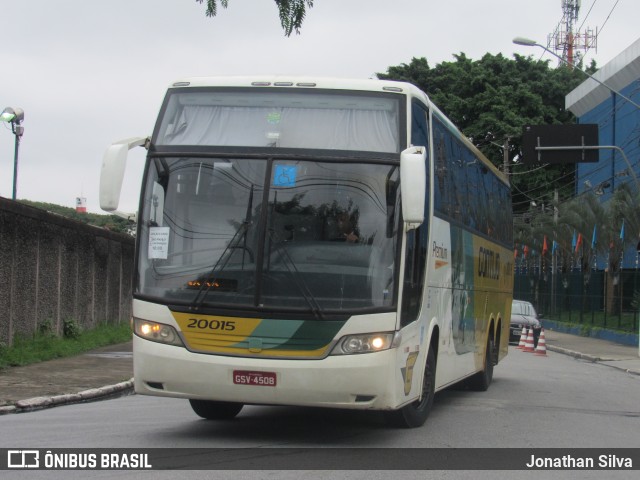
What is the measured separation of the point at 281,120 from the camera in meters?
8.99

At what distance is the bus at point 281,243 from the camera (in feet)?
27.2

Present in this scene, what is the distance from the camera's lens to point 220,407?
407 inches

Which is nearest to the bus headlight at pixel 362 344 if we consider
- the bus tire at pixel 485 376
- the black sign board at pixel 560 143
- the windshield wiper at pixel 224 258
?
the windshield wiper at pixel 224 258

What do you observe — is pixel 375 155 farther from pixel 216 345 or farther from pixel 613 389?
pixel 613 389

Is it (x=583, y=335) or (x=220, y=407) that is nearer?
(x=220, y=407)

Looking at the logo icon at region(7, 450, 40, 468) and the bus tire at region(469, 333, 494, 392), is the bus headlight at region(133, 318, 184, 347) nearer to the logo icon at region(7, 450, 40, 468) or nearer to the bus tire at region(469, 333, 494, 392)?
the logo icon at region(7, 450, 40, 468)

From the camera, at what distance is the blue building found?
130ft

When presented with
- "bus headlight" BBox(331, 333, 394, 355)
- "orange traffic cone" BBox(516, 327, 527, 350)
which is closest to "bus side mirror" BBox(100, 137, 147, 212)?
"bus headlight" BBox(331, 333, 394, 355)

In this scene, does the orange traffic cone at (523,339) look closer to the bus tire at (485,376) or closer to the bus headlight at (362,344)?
the bus tire at (485,376)

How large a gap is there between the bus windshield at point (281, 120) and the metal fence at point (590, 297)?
25.2 m

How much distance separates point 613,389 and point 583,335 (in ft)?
68.8

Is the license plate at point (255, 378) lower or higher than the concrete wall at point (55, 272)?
lower

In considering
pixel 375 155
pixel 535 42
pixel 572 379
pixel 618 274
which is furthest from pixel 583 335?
pixel 375 155

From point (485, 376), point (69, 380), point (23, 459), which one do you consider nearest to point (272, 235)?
point (23, 459)
